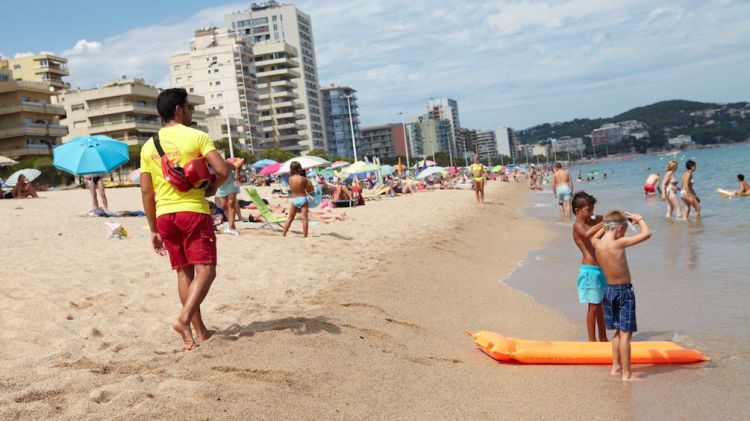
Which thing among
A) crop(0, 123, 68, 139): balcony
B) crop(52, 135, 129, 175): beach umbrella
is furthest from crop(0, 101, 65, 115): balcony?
crop(52, 135, 129, 175): beach umbrella

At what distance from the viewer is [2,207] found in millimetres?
17484

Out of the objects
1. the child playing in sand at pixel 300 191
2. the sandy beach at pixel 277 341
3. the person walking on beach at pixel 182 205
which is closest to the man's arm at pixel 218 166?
the person walking on beach at pixel 182 205

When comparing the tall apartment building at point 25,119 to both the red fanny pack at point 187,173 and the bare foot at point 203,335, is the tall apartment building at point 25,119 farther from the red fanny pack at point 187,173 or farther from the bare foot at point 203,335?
the red fanny pack at point 187,173

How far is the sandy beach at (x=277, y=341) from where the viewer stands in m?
3.80

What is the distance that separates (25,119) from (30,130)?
145 centimetres

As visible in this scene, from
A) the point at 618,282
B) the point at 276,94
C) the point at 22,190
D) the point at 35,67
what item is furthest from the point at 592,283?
the point at 276,94

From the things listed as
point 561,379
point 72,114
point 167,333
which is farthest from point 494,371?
point 72,114

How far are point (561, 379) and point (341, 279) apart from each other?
139 inches

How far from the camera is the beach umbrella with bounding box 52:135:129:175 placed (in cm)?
1391

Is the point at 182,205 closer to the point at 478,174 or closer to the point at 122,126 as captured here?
the point at 478,174

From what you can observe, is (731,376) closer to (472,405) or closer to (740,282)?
(472,405)

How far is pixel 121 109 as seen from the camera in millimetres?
65188

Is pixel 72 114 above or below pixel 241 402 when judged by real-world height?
above

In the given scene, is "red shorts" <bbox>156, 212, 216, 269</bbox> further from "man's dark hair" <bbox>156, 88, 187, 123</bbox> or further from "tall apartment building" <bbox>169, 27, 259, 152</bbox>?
"tall apartment building" <bbox>169, 27, 259, 152</bbox>
